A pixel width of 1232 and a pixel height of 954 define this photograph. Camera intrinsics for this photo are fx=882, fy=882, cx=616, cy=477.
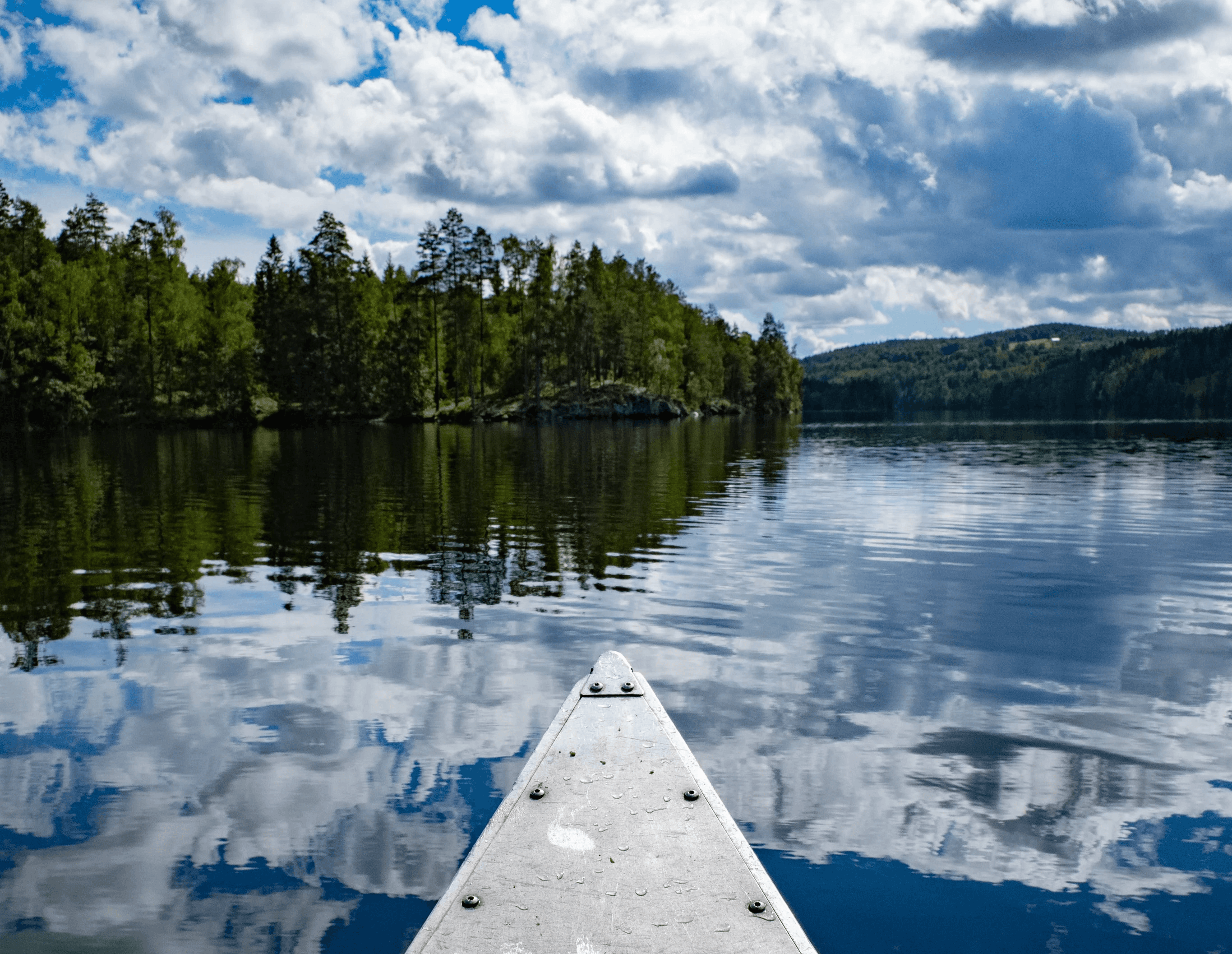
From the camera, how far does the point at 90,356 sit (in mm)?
86625

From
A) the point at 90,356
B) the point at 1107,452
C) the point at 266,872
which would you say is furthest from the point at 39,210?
the point at 266,872

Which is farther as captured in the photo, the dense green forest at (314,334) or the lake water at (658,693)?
the dense green forest at (314,334)

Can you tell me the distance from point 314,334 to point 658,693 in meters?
102

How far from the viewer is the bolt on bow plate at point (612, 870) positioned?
173 inches

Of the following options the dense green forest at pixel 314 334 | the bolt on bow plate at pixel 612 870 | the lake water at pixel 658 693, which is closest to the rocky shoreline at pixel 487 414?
the dense green forest at pixel 314 334

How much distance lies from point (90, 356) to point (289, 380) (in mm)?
24980

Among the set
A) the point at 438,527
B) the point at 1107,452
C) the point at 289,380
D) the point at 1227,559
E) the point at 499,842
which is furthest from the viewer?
the point at 289,380

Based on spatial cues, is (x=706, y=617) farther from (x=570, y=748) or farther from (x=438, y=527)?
(x=438, y=527)

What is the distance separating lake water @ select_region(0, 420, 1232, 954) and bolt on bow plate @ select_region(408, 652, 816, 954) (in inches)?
37.0

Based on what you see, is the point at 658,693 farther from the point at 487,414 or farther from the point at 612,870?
the point at 487,414

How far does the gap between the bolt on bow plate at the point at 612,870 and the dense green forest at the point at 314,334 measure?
92.1 meters

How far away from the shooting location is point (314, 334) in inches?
4082

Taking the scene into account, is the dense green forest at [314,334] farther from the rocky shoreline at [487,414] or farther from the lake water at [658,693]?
the lake water at [658,693]

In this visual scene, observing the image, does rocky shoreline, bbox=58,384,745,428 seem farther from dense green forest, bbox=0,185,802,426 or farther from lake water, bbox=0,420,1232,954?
lake water, bbox=0,420,1232,954
